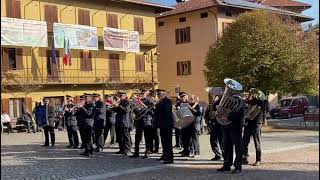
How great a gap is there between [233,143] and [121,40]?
2957cm

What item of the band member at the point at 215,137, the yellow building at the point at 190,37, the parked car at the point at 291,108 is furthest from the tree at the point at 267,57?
the yellow building at the point at 190,37

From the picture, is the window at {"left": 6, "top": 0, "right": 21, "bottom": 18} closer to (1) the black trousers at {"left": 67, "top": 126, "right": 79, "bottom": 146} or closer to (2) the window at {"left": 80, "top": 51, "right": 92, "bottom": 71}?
(2) the window at {"left": 80, "top": 51, "right": 92, "bottom": 71}

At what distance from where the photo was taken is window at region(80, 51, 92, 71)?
124 ft

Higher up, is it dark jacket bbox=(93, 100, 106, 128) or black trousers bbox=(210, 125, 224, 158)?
dark jacket bbox=(93, 100, 106, 128)

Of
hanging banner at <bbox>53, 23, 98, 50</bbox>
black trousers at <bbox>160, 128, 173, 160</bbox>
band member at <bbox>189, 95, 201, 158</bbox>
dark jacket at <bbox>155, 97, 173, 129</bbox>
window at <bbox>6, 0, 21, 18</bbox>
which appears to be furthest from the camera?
hanging banner at <bbox>53, 23, 98, 50</bbox>

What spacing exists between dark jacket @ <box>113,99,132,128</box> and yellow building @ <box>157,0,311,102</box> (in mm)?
29385

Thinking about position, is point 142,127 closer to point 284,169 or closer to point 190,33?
point 284,169

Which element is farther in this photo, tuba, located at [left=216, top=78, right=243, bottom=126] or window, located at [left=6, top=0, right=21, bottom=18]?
window, located at [left=6, top=0, right=21, bottom=18]

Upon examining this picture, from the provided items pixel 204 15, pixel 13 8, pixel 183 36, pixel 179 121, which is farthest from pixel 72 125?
pixel 183 36

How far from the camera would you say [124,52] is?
40969 mm

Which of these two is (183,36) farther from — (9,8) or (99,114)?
(99,114)

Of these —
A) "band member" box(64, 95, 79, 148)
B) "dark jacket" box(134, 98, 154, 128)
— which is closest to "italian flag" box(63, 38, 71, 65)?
"band member" box(64, 95, 79, 148)

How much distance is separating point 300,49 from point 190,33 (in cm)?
2009

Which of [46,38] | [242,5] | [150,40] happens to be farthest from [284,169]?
[242,5]
